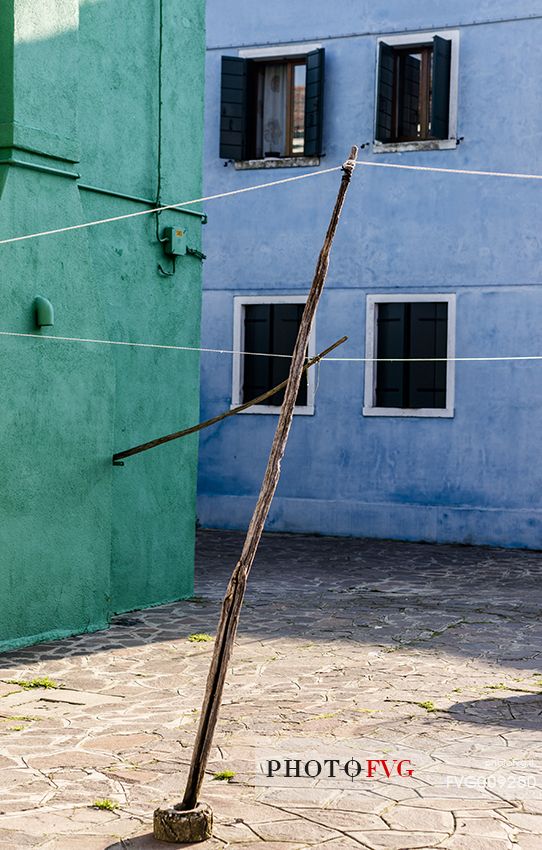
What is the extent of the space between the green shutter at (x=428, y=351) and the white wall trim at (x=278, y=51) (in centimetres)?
353

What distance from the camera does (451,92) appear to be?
51.6 ft

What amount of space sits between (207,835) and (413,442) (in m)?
11.1

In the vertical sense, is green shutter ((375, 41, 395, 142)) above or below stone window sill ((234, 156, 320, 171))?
above

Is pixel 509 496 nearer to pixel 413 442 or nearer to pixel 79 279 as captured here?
pixel 413 442

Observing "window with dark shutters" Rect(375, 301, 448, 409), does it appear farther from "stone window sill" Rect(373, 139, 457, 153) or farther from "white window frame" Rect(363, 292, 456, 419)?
"stone window sill" Rect(373, 139, 457, 153)

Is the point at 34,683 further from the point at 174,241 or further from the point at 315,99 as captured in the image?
the point at 315,99

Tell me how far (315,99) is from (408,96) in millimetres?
1152

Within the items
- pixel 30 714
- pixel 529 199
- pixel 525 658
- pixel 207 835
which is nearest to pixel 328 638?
pixel 525 658

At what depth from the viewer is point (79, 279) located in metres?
9.41

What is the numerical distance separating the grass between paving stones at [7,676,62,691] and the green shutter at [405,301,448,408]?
8841 millimetres

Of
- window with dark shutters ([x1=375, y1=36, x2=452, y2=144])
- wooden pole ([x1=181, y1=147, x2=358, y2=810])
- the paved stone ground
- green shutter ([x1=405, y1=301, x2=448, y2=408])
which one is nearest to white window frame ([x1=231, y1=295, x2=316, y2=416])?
green shutter ([x1=405, y1=301, x2=448, y2=408])

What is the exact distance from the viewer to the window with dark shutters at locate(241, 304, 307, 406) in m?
16.6

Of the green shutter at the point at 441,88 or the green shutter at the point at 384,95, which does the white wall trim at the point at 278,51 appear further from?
the green shutter at the point at 441,88

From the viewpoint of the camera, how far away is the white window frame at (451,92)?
15.7 m
